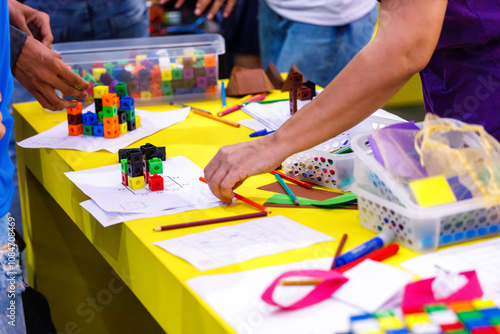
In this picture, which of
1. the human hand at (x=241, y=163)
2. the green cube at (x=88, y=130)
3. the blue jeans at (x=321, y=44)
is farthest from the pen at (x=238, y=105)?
the human hand at (x=241, y=163)

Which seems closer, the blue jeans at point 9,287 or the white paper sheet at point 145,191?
the blue jeans at point 9,287

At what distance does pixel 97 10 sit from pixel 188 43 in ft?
1.54

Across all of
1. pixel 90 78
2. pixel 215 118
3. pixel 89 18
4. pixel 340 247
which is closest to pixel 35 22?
pixel 90 78

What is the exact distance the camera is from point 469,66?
1.20m

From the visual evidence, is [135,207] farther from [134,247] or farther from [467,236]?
[467,236]

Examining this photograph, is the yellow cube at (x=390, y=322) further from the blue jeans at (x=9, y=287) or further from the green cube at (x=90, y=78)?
the green cube at (x=90, y=78)

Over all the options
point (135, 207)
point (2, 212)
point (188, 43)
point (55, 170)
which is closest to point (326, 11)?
point (188, 43)

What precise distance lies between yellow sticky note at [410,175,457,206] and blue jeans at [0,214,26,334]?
67 centimetres

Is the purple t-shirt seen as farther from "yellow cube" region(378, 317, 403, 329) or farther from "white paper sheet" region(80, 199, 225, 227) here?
"yellow cube" region(378, 317, 403, 329)

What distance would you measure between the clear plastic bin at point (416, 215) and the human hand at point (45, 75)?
887 mm

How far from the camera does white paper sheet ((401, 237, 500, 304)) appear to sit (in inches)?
33.0

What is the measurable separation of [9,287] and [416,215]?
0.69 m

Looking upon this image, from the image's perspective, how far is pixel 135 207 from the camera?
44.3 inches

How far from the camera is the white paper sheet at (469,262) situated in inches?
33.0
